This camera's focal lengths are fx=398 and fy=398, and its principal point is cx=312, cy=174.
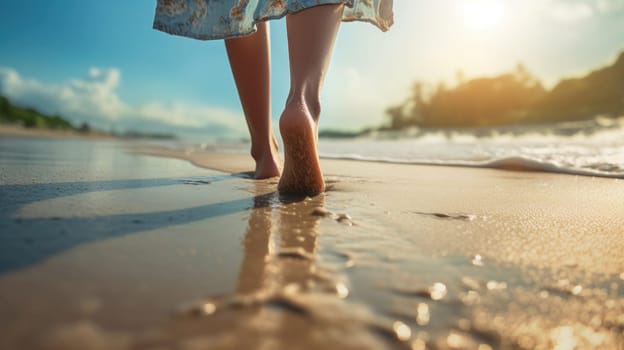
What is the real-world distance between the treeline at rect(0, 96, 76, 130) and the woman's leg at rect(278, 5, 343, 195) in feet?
70.1

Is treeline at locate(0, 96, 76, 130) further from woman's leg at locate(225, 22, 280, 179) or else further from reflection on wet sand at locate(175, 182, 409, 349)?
reflection on wet sand at locate(175, 182, 409, 349)

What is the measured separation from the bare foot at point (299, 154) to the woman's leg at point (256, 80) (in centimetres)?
49

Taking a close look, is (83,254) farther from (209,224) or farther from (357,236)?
(357,236)

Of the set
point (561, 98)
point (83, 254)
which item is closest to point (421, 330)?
point (83, 254)

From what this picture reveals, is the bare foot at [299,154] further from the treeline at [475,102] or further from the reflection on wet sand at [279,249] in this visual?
the treeline at [475,102]

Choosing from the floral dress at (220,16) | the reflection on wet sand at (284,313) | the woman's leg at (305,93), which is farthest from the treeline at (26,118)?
the reflection on wet sand at (284,313)

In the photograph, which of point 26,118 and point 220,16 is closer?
point 220,16

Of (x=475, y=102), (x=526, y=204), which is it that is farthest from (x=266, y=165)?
(x=475, y=102)

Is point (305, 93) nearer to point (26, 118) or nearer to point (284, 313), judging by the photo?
point (284, 313)

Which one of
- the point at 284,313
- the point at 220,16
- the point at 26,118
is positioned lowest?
the point at 284,313

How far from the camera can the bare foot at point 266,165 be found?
1.57 m

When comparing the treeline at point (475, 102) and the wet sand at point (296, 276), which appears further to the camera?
the treeline at point (475, 102)

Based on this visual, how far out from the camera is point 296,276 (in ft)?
1.50

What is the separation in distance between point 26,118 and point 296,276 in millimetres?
23898
